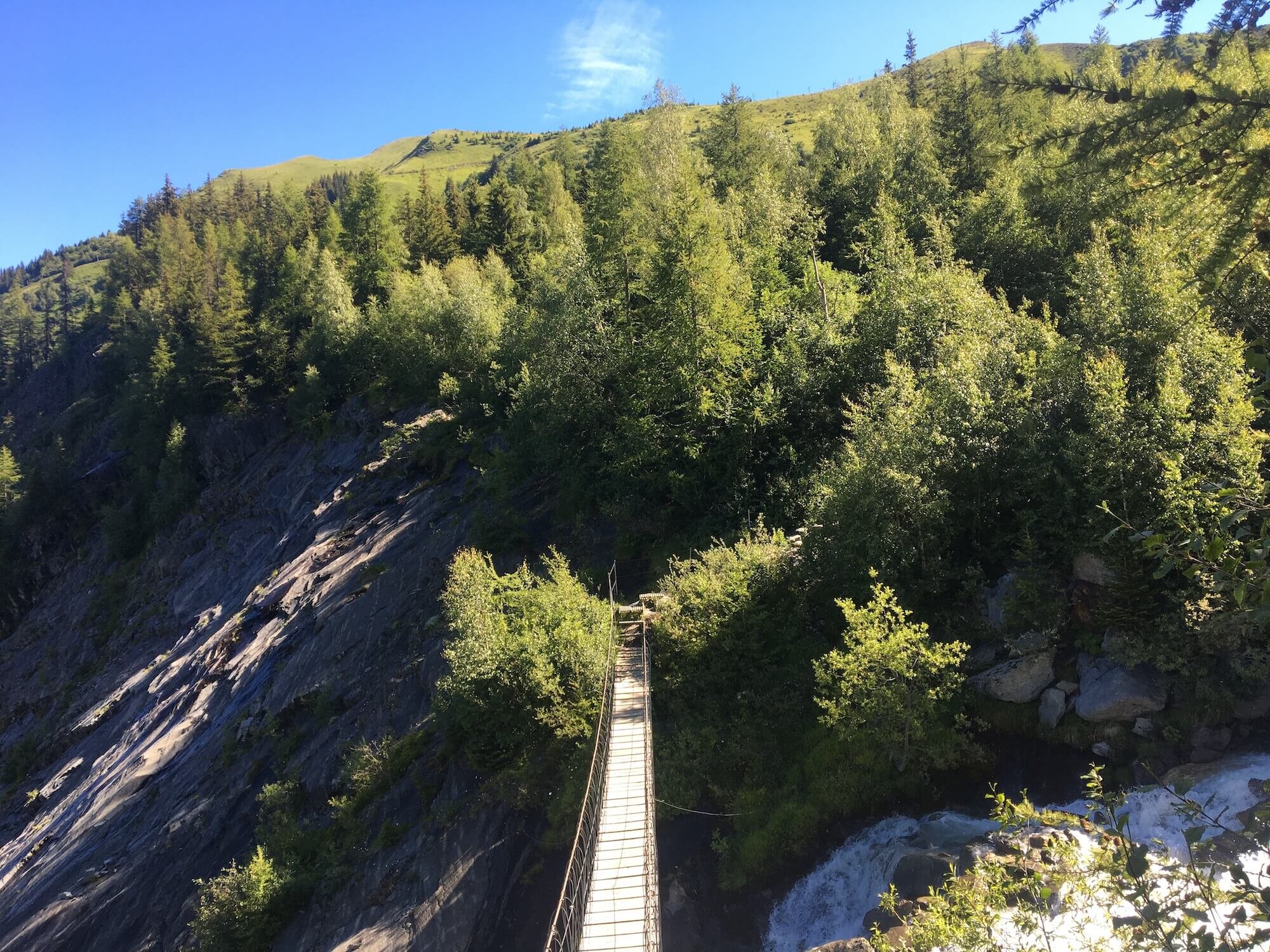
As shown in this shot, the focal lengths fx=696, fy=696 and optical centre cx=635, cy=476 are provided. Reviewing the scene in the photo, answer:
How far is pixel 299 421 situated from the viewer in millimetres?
60594

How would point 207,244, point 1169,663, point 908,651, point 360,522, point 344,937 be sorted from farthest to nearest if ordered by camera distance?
point 207,244 < point 360,522 < point 344,937 < point 908,651 < point 1169,663

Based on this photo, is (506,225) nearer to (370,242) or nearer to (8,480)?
(370,242)

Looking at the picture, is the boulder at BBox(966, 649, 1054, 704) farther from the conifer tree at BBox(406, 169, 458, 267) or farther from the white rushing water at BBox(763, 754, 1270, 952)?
the conifer tree at BBox(406, 169, 458, 267)

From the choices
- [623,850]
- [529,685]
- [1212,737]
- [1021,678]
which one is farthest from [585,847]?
[1212,737]

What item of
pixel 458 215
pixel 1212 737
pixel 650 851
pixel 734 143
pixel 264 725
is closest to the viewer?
pixel 650 851

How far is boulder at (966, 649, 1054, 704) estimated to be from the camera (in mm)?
16719

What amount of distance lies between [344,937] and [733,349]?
2450 cm

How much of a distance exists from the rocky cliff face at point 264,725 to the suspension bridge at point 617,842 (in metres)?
5.37

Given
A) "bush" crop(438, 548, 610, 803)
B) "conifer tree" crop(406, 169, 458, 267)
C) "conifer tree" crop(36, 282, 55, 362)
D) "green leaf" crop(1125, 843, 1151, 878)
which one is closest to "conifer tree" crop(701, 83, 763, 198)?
"conifer tree" crop(406, 169, 458, 267)

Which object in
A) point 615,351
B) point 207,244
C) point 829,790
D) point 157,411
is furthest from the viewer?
point 207,244

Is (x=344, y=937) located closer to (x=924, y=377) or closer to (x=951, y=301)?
(x=924, y=377)

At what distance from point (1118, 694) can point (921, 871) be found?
5.93 meters

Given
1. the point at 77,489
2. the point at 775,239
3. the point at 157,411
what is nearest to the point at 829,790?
the point at 775,239

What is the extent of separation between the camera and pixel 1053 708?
16234mm
